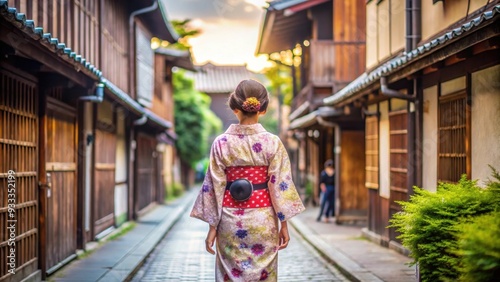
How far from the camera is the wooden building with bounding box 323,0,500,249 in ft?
30.0

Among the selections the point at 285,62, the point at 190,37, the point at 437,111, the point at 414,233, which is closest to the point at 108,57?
the point at 437,111

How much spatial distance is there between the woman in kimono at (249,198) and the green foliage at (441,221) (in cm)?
Result: 152

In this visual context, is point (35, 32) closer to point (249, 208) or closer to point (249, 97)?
point (249, 97)

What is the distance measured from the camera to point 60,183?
12.2m

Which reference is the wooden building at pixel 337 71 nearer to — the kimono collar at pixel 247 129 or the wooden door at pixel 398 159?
the wooden door at pixel 398 159

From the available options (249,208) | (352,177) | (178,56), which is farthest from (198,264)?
(178,56)

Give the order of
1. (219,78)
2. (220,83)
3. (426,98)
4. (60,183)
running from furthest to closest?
(219,78), (220,83), (426,98), (60,183)

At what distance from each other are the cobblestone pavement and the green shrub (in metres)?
6.05

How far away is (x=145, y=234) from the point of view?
18.1 meters

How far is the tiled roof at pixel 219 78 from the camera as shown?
70000 mm

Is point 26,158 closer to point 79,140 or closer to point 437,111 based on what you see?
point 79,140

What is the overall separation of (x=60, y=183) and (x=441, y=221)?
710 centimetres

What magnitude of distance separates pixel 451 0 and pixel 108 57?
9070 millimetres

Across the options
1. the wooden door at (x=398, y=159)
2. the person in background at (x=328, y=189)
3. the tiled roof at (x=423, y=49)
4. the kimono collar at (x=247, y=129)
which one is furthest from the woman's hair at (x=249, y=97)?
the person in background at (x=328, y=189)
